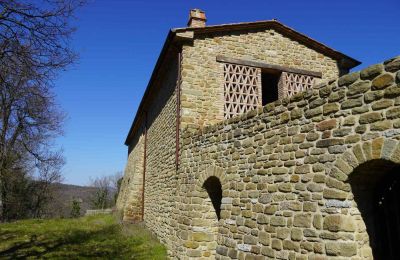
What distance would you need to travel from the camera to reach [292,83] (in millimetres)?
11023

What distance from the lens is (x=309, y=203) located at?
→ 4941mm

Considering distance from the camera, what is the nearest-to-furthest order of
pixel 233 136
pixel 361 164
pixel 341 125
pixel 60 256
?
pixel 361 164, pixel 341 125, pixel 233 136, pixel 60 256

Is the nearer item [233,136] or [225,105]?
[233,136]

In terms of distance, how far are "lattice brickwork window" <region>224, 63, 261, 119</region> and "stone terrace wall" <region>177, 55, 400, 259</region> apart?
8.97ft

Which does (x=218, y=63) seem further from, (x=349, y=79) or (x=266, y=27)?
(x=349, y=79)

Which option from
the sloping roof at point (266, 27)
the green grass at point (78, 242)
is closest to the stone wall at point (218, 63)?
the sloping roof at point (266, 27)

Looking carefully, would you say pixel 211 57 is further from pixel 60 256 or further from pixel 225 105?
pixel 60 256

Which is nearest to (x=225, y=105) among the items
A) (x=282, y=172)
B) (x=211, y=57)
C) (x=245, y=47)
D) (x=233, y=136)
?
(x=211, y=57)

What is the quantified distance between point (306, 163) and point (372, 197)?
1017 mm

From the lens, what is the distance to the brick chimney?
10922mm

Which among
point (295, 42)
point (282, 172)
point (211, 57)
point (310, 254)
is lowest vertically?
A: point (310, 254)

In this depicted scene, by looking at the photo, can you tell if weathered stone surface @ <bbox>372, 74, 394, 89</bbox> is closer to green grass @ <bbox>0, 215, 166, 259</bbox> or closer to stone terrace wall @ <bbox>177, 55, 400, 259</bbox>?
stone terrace wall @ <bbox>177, 55, 400, 259</bbox>

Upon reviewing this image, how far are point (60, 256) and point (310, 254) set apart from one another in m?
7.44

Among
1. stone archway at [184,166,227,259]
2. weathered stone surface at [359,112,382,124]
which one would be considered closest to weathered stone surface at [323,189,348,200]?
weathered stone surface at [359,112,382,124]
